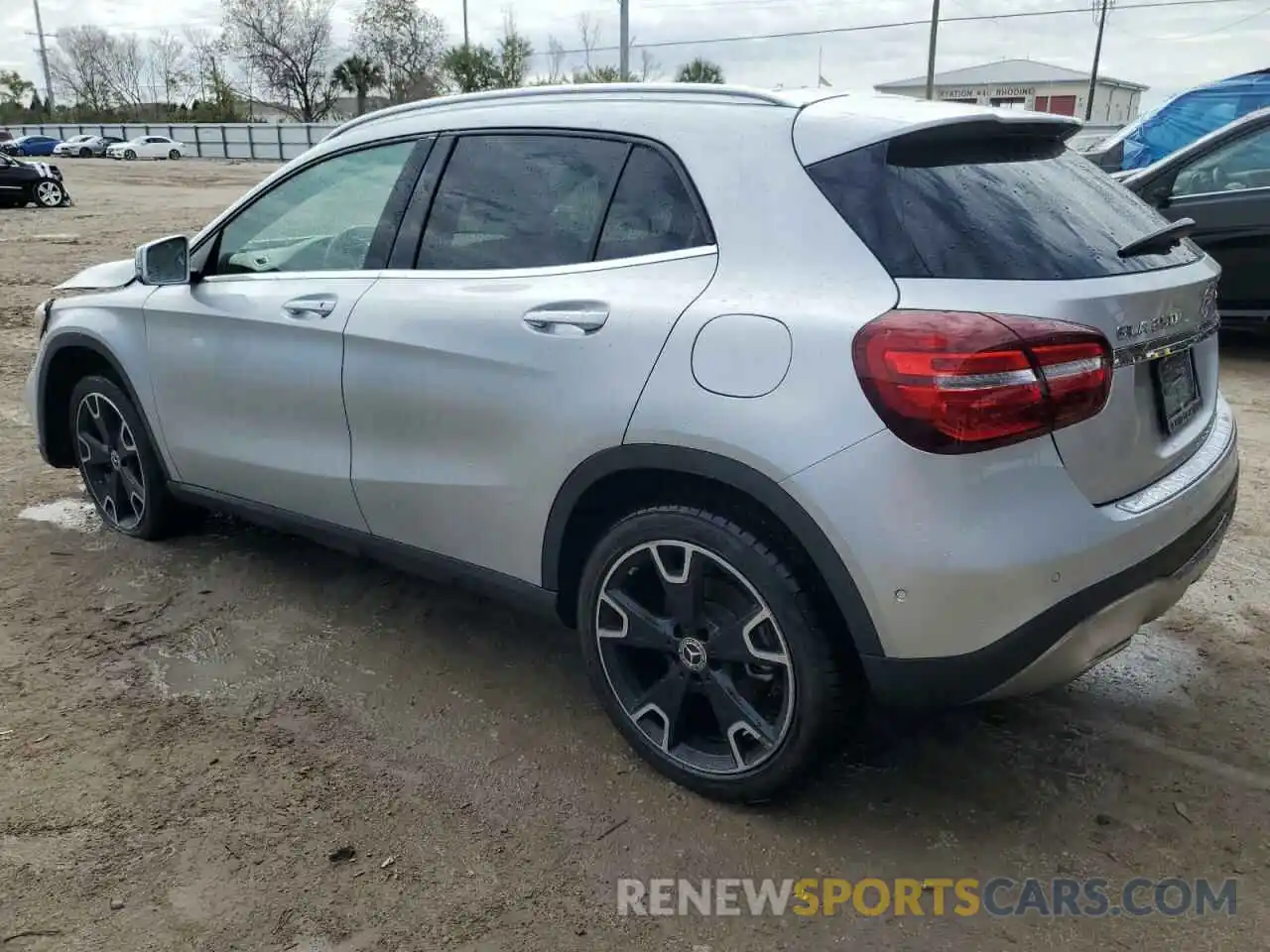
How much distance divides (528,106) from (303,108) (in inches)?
2973

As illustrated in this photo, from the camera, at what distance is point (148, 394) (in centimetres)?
415

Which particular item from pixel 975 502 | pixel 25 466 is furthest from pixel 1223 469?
pixel 25 466

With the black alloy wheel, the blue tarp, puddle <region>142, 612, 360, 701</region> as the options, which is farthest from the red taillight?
the blue tarp

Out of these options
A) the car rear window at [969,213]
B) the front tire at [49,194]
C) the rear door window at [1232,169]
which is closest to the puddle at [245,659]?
the car rear window at [969,213]

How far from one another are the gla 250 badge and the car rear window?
5.1 inches

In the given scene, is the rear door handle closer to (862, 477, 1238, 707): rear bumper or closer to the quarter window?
the quarter window

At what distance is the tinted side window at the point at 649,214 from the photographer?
106 inches

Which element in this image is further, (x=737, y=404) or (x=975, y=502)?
(x=737, y=404)

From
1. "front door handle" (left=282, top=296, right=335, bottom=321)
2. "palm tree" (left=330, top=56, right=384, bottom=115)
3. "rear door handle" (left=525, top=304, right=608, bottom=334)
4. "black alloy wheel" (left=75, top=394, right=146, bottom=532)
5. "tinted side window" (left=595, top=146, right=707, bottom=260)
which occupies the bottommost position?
"black alloy wheel" (left=75, top=394, right=146, bottom=532)

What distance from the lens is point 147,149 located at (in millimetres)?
55750

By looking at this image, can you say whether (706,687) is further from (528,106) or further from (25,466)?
(25,466)

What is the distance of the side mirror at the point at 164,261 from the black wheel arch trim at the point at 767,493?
7.02 ft

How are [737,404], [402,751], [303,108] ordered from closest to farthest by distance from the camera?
[737,404], [402,751], [303,108]

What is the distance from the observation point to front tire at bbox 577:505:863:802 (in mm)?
2473
